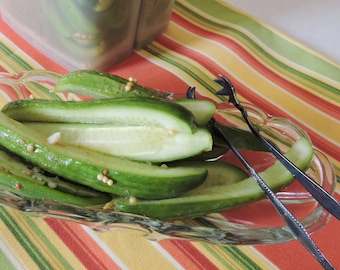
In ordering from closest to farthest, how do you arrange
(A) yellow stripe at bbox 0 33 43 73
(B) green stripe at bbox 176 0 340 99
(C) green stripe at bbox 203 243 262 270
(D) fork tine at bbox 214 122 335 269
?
(D) fork tine at bbox 214 122 335 269, (C) green stripe at bbox 203 243 262 270, (A) yellow stripe at bbox 0 33 43 73, (B) green stripe at bbox 176 0 340 99

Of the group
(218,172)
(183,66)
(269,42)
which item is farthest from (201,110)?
(269,42)

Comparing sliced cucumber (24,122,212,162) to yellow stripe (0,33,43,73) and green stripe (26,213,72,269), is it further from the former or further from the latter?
yellow stripe (0,33,43,73)

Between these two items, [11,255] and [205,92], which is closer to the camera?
[11,255]

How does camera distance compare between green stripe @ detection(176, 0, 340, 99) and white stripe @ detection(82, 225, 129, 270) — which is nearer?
white stripe @ detection(82, 225, 129, 270)

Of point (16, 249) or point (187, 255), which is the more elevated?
point (16, 249)

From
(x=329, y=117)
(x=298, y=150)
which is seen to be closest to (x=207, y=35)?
(x=329, y=117)

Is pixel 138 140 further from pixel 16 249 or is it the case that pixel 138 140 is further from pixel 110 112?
pixel 16 249

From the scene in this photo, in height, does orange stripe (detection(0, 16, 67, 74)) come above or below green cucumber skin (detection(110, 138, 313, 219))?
above

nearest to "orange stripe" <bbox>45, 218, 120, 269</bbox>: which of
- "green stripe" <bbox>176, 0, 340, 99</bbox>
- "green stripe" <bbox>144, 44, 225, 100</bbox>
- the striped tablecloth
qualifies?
the striped tablecloth
